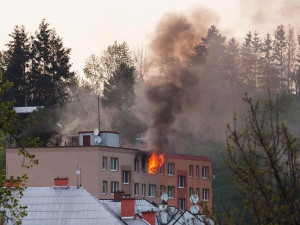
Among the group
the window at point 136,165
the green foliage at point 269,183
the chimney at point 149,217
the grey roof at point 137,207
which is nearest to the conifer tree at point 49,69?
the window at point 136,165

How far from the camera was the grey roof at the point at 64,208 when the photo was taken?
216ft

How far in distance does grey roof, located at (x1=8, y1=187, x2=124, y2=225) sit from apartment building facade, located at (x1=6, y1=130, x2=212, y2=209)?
3894 cm

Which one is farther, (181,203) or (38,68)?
(38,68)

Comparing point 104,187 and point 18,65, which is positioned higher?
point 18,65

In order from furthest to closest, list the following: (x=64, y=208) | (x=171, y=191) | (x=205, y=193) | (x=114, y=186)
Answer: (x=205, y=193), (x=171, y=191), (x=114, y=186), (x=64, y=208)

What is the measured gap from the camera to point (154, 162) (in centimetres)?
12675

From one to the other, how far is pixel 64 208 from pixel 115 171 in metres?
52.0

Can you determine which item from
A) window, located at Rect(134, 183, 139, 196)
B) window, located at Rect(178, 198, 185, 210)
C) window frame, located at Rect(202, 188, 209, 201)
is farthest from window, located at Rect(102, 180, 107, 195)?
window frame, located at Rect(202, 188, 209, 201)

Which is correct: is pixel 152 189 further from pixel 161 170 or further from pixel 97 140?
pixel 97 140

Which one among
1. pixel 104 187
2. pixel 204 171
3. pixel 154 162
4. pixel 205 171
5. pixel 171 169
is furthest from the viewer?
pixel 205 171

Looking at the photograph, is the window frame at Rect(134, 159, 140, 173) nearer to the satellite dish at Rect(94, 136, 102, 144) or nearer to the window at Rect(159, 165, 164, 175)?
the window at Rect(159, 165, 164, 175)

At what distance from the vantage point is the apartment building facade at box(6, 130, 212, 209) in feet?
375

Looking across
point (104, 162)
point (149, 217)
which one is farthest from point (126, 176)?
point (149, 217)

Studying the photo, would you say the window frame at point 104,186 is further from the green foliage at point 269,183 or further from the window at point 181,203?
the green foliage at point 269,183
